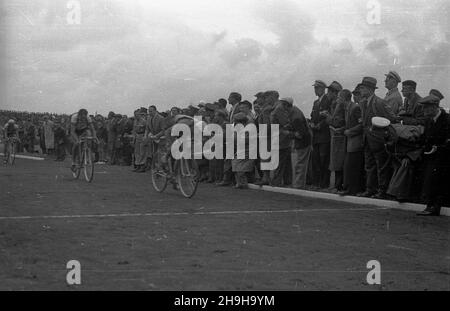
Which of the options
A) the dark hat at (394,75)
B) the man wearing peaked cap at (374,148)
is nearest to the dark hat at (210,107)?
the man wearing peaked cap at (374,148)

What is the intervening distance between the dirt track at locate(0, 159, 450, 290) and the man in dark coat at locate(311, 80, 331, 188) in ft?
6.75

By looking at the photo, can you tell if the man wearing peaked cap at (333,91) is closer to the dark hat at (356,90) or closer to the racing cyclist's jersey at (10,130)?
the dark hat at (356,90)

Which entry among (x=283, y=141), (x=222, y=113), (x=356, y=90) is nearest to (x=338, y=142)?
(x=356, y=90)

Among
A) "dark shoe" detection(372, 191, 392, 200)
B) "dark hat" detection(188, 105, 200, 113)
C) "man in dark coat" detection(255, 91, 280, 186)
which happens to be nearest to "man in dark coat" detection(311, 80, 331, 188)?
"man in dark coat" detection(255, 91, 280, 186)

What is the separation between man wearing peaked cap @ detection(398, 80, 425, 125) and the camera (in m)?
12.2

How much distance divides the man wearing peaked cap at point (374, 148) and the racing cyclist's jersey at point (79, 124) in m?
7.06

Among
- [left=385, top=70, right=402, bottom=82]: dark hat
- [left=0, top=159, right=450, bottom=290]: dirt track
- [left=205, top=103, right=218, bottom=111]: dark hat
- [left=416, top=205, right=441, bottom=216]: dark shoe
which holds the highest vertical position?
[left=385, top=70, right=402, bottom=82]: dark hat

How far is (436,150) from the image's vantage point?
11.2 m

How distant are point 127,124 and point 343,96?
14266 mm

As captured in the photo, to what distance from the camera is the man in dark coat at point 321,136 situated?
1516 cm

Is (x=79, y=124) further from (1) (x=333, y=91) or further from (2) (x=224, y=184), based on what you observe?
(1) (x=333, y=91)

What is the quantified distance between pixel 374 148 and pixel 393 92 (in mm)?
1287

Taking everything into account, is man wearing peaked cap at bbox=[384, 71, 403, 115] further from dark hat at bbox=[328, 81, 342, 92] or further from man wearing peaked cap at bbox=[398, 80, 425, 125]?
dark hat at bbox=[328, 81, 342, 92]
